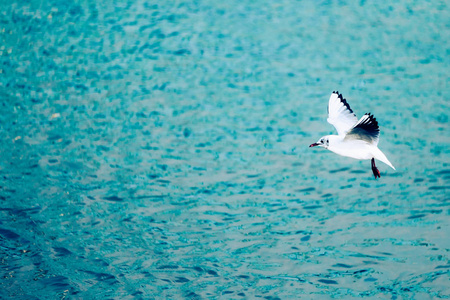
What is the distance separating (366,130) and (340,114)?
3.99 ft

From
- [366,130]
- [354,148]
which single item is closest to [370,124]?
[366,130]

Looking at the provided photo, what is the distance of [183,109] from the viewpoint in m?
17.6

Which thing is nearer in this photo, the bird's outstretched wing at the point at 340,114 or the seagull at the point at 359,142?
the seagull at the point at 359,142

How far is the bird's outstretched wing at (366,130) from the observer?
7527mm

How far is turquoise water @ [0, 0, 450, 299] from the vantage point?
34.6ft

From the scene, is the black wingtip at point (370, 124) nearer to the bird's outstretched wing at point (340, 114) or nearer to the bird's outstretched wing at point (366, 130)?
the bird's outstretched wing at point (366, 130)

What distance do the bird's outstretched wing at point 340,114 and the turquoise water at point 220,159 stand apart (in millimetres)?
3008

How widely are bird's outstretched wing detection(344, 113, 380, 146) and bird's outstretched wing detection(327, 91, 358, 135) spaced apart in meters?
0.74

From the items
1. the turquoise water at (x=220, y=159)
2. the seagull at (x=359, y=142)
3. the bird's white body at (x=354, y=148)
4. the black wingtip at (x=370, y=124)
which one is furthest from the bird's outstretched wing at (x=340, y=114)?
the turquoise water at (x=220, y=159)

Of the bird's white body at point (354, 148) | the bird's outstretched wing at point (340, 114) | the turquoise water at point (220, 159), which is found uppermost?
the bird's outstretched wing at point (340, 114)

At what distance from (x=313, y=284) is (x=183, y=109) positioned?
8.63 meters

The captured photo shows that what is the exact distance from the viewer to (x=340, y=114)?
8.86 meters

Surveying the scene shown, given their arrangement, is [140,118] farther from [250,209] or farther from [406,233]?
[406,233]

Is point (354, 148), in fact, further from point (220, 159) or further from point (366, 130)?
point (220, 159)
